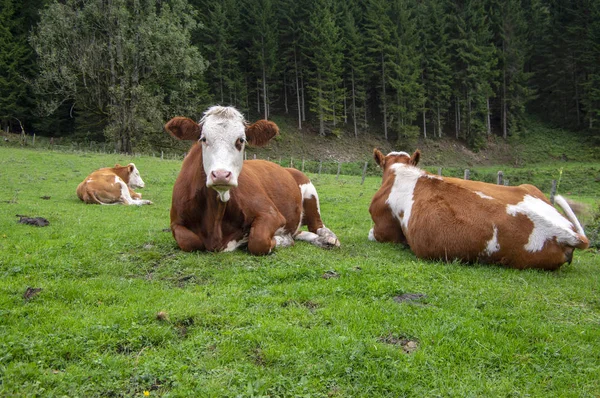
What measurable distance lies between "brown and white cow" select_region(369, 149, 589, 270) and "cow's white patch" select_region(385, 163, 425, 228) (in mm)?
37

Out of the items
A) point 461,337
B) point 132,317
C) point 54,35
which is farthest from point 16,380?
point 54,35

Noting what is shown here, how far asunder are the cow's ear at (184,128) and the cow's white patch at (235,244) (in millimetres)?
1675

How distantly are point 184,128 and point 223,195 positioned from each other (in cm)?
123

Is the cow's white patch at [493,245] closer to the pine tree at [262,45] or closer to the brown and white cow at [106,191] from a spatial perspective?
the brown and white cow at [106,191]

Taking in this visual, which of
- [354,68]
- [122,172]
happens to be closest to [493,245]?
[122,172]

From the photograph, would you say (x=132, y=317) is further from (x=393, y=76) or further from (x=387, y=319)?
(x=393, y=76)

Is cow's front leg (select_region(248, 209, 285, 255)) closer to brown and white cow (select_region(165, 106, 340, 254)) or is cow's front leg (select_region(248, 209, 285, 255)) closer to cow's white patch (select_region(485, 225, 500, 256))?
brown and white cow (select_region(165, 106, 340, 254))

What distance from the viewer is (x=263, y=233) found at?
659 centimetres

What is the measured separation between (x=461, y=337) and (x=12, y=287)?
4.43m

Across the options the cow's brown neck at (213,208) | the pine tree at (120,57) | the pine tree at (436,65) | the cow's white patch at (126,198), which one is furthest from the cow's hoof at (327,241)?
the pine tree at (436,65)

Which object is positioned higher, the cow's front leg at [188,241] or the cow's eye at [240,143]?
the cow's eye at [240,143]

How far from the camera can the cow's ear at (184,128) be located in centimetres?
638

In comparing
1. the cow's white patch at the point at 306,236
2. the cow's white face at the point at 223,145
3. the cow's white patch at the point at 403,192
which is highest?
the cow's white face at the point at 223,145

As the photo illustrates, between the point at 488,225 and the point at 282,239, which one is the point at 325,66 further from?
the point at 488,225
